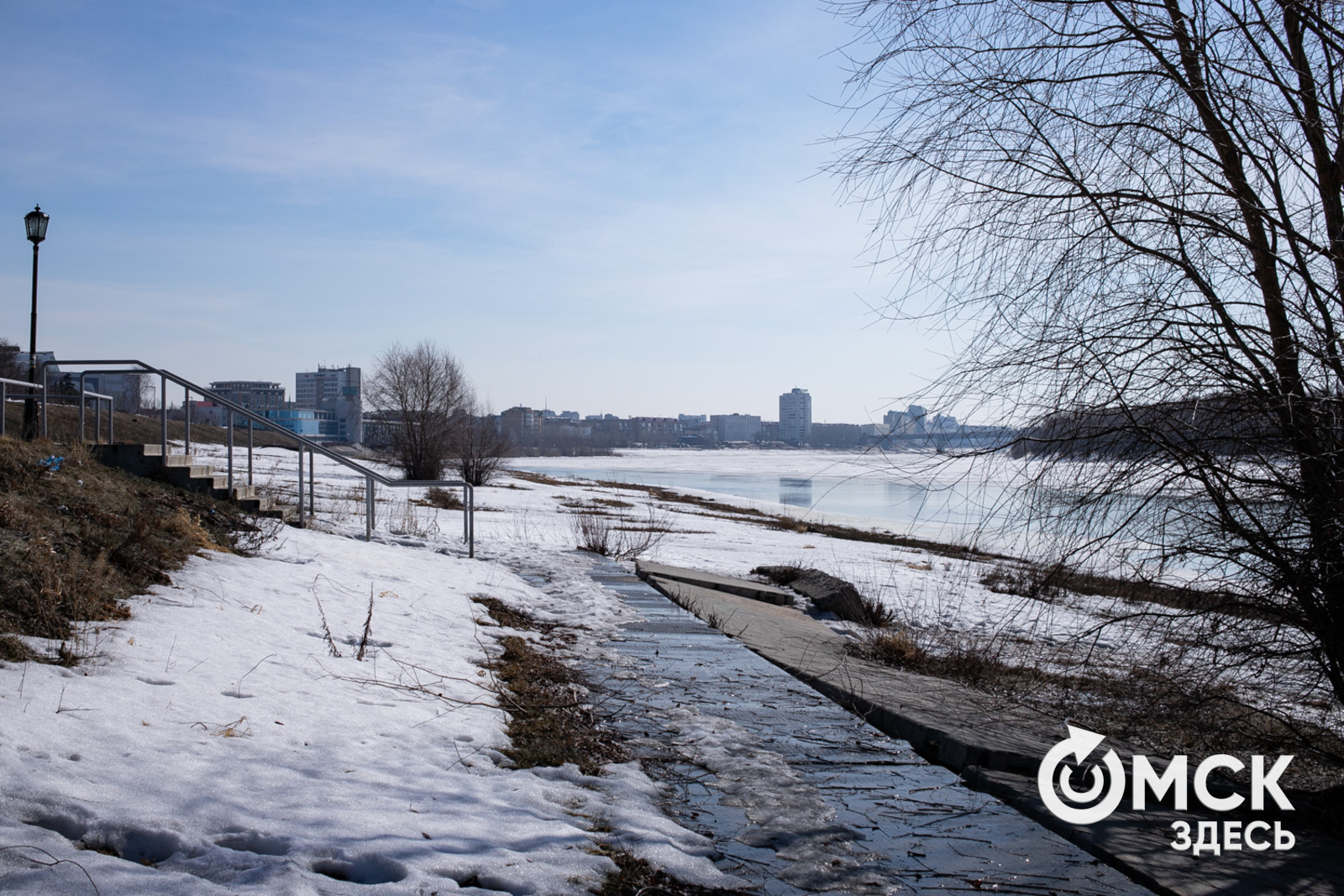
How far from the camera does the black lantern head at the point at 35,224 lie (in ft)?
53.6

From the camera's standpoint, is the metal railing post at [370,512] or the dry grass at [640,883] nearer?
the dry grass at [640,883]

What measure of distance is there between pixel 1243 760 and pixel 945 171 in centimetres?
330

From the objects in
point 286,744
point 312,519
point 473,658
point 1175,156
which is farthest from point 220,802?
point 312,519

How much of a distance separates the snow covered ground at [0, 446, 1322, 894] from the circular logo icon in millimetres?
633

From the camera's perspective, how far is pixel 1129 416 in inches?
157

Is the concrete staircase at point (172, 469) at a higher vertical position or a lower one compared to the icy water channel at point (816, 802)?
higher

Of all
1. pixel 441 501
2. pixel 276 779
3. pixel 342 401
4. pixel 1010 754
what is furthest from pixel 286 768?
pixel 342 401

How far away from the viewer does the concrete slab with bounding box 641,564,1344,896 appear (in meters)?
3.43

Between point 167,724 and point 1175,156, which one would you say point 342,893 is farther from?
point 1175,156

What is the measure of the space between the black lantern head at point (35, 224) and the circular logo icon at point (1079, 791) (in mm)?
18674

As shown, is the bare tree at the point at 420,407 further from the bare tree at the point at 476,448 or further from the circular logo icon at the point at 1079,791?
the circular logo icon at the point at 1079,791

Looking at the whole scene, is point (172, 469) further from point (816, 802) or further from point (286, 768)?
point (816, 802)

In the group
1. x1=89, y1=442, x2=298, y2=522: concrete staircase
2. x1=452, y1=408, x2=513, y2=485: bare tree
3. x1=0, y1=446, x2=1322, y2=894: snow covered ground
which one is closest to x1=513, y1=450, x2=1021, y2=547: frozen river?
x1=0, y1=446, x2=1322, y2=894: snow covered ground

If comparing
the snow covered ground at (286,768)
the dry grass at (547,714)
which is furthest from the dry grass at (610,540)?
the dry grass at (547,714)
